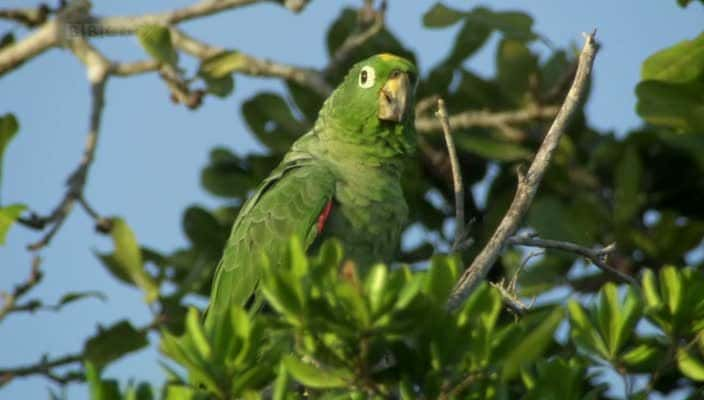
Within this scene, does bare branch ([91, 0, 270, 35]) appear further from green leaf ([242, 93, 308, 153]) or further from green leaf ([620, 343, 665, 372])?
green leaf ([620, 343, 665, 372])

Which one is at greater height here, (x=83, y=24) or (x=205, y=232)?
(x=83, y=24)

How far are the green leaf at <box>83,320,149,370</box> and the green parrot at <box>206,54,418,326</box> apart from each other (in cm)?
27

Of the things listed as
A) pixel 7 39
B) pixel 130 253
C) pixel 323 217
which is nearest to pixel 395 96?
pixel 323 217

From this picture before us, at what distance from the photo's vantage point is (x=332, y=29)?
189 inches

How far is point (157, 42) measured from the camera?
3.90 m

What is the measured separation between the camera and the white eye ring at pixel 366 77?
361cm

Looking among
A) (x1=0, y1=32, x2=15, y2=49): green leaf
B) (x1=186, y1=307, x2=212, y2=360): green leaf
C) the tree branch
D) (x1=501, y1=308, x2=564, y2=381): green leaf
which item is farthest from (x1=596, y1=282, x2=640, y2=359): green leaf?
(x1=0, y1=32, x2=15, y2=49): green leaf

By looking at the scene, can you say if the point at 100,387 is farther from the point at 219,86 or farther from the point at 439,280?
the point at 219,86

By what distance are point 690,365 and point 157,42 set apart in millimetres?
2468

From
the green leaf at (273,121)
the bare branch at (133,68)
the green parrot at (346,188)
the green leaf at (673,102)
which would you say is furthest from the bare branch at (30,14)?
the green leaf at (673,102)

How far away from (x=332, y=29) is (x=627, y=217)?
165 centimetres

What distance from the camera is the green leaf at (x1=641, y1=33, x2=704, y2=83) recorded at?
11.1ft

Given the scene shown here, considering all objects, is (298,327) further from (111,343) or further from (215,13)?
(215,13)

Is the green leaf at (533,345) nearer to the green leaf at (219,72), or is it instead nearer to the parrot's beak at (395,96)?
the parrot's beak at (395,96)
